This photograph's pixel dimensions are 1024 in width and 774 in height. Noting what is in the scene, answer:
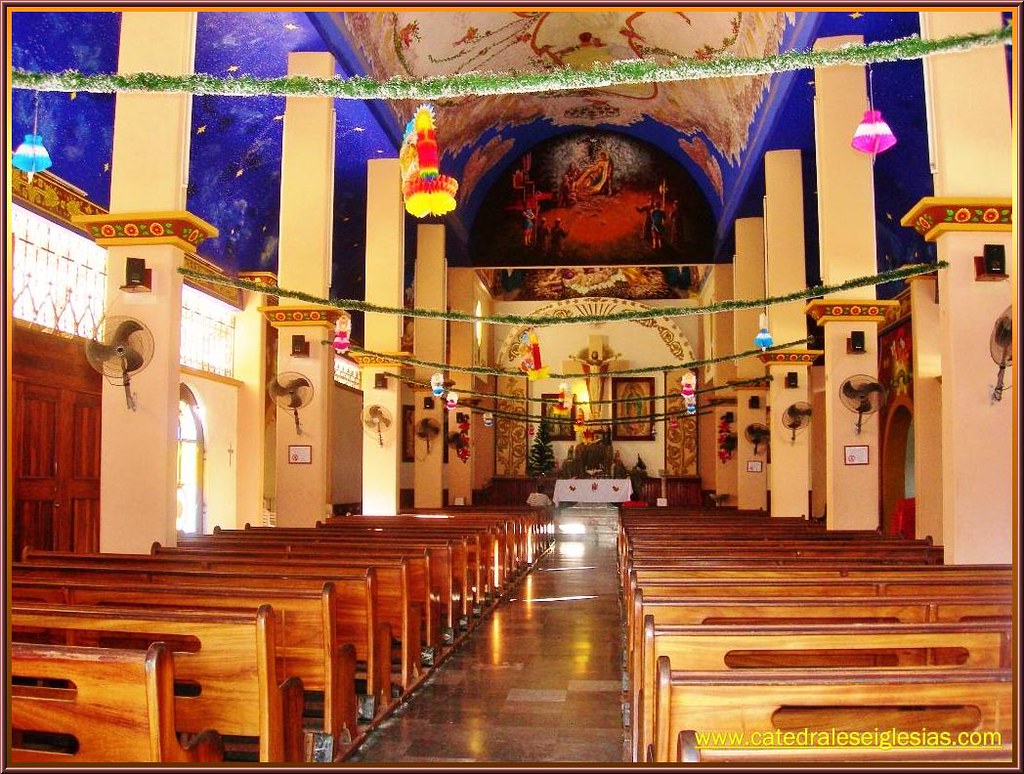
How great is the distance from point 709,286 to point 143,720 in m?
21.0

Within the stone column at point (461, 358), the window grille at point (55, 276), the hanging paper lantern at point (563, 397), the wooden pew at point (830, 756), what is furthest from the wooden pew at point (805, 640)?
the hanging paper lantern at point (563, 397)

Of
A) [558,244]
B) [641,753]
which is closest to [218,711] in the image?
[641,753]

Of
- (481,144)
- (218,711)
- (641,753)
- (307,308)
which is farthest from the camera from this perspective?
(481,144)

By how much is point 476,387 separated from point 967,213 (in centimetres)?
1752

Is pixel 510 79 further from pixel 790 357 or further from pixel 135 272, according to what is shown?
pixel 790 357

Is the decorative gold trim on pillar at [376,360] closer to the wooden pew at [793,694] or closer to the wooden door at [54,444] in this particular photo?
the wooden door at [54,444]

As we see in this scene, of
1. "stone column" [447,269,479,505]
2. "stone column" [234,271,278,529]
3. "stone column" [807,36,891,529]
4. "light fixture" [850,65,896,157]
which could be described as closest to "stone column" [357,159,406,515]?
"stone column" [234,271,278,529]

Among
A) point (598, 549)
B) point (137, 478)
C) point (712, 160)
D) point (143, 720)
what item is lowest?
point (598, 549)

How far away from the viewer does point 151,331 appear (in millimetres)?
7230

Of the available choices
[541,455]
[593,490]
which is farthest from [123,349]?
[541,455]

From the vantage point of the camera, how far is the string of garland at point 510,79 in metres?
4.06

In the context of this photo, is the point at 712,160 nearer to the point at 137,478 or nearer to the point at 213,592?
the point at 137,478

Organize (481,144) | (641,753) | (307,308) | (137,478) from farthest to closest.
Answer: (481,144), (307,308), (137,478), (641,753)

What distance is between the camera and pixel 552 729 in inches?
207
